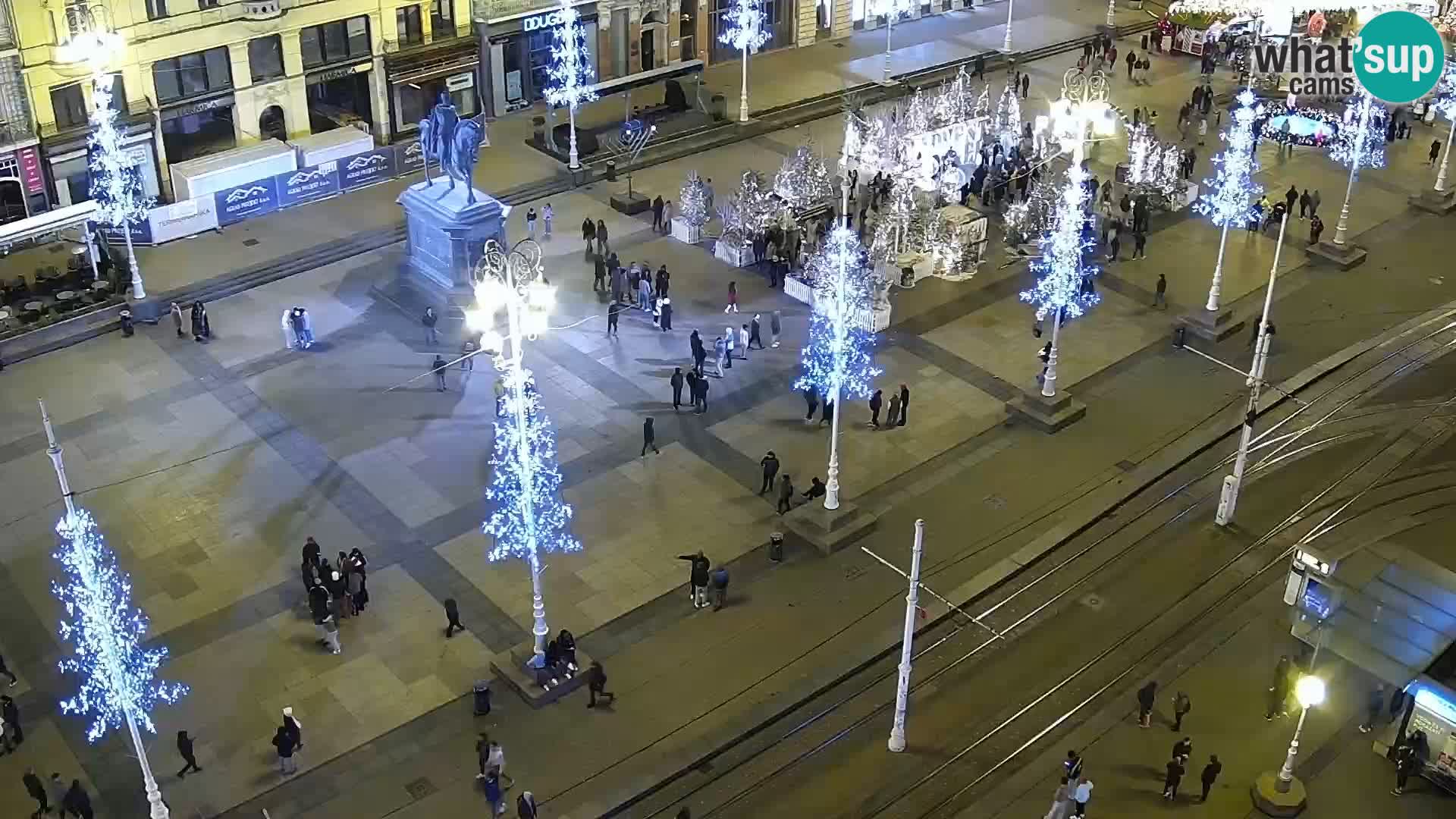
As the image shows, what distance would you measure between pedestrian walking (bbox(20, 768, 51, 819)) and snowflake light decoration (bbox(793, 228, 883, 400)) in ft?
58.9

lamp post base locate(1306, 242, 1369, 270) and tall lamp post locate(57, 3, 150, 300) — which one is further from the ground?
tall lamp post locate(57, 3, 150, 300)

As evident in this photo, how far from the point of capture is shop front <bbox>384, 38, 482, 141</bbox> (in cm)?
5441

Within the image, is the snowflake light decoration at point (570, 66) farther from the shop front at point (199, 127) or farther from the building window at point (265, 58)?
the shop front at point (199, 127)

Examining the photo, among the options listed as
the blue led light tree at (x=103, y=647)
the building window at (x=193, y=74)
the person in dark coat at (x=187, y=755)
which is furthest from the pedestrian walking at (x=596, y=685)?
the building window at (x=193, y=74)

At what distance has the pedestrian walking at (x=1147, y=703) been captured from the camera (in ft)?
94.4

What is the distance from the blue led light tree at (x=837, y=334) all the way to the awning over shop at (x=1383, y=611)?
10900 millimetres

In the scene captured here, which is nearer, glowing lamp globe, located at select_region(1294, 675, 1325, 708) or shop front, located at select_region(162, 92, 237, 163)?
glowing lamp globe, located at select_region(1294, 675, 1325, 708)

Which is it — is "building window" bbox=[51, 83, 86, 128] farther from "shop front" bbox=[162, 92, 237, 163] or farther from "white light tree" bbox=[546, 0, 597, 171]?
"white light tree" bbox=[546, 0, 597, 171]

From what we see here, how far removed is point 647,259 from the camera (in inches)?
1869

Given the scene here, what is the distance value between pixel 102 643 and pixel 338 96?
33.4 meters

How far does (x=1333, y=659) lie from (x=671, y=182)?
99.4ft

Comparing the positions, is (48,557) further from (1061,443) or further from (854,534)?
(1061,443)

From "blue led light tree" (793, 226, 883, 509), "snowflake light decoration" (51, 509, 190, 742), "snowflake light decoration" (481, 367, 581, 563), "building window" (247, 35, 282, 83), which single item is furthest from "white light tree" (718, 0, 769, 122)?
"snowflake light decoration" (51, 509, 190, 742)

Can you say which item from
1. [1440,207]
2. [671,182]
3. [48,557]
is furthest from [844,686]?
[1440,207]
